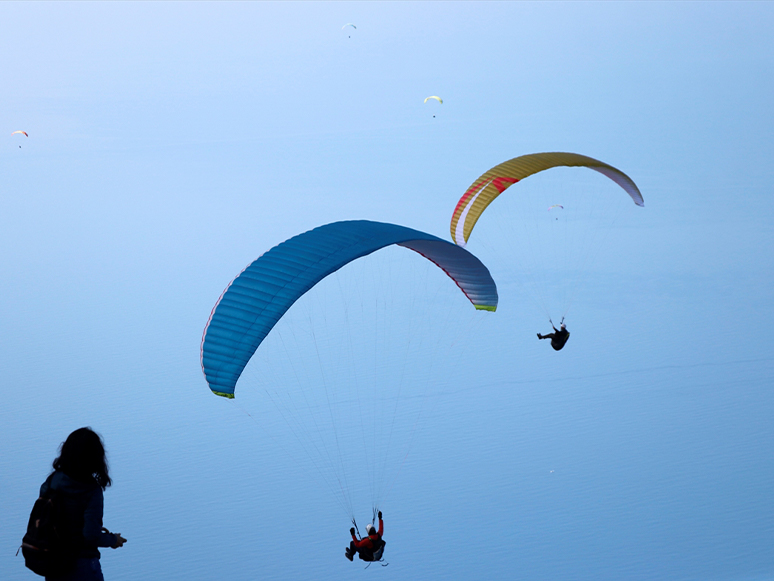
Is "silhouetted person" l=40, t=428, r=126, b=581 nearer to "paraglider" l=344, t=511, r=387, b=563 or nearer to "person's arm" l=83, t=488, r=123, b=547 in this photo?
"person's arm" l=83, t=488, r=123, b=547

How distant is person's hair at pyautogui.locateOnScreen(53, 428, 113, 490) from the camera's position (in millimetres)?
5328

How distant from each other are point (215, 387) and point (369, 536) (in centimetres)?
378

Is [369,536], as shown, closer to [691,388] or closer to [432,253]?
[432,253]

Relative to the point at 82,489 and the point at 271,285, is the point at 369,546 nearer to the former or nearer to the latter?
the point at 271,285

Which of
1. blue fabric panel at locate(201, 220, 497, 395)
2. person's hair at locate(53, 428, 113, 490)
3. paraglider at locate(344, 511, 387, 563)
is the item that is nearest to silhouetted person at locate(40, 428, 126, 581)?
person's hair at locate(53, 428, 113, 490)

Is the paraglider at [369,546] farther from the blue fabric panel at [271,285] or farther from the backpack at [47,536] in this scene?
the backpack at [47,536]

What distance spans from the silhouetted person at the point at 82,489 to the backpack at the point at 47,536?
0.03 m

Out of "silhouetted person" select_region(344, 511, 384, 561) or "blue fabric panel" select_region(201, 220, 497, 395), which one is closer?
"blue fabric panel" select_region(201, 220, 497, 395)

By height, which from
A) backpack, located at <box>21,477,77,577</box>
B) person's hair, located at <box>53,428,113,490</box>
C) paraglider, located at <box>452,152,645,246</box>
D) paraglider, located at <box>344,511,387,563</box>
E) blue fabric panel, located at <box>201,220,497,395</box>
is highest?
paraglider, located at <box>452,152,645,246</box>

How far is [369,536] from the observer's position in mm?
13695

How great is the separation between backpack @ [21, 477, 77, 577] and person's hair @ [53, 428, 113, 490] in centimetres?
19

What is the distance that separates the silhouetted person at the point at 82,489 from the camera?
534 centimetres

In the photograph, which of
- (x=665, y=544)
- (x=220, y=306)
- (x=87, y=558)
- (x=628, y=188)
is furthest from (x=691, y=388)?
(x=87, y=558)

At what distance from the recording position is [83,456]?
5340 mm
